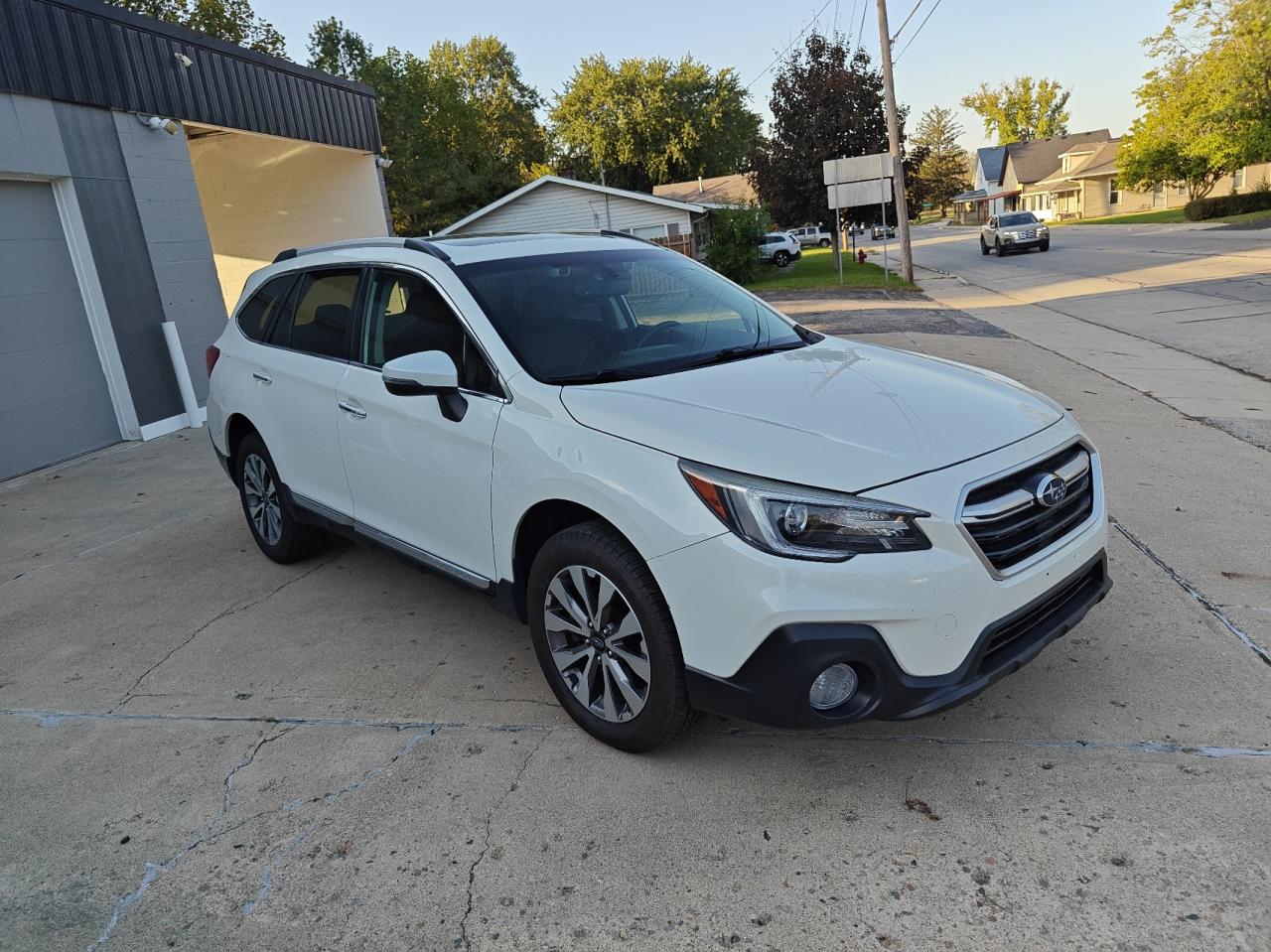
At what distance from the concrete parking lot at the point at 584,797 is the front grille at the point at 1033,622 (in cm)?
44

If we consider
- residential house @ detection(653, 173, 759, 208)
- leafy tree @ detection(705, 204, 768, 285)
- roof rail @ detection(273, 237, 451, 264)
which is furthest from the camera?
residential house @ detection(653, 173, 759, 208)

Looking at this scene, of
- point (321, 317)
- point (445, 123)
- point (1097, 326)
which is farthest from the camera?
point (445, 123)

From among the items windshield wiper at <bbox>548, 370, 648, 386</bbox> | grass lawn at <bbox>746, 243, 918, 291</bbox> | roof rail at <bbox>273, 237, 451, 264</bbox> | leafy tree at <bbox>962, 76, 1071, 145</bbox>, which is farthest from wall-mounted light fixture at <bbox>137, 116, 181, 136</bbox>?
leafy tree at <bbox>962, 76, 1071, 145</bbox>

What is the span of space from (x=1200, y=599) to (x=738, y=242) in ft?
89.0

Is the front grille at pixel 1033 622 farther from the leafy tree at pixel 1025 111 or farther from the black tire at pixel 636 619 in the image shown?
the leafy tree at pixel 1025 111

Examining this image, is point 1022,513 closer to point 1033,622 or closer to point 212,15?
point 1033,622

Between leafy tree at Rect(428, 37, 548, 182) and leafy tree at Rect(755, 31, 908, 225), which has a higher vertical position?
leafy tree at Rect(428, 37, 548, 182)

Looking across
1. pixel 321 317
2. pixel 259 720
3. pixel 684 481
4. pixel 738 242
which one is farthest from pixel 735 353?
pixel 738 242

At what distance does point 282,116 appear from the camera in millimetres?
12445

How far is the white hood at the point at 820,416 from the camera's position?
260cm

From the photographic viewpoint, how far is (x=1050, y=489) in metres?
2.76

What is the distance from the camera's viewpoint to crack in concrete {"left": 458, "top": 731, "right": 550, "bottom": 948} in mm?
2377

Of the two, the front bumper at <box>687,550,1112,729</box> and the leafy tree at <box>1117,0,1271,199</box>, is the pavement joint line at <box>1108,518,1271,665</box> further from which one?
the leafy tree at <box>1117,0,1271,199</box>

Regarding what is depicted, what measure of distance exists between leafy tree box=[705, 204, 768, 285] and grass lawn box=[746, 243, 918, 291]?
64cm
